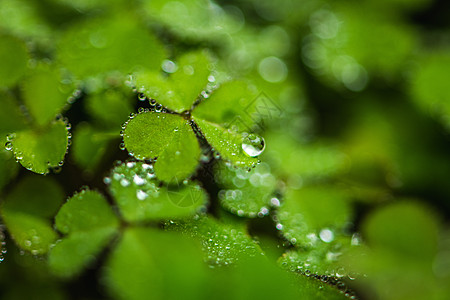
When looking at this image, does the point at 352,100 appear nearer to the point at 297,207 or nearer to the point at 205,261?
the point at 297,207

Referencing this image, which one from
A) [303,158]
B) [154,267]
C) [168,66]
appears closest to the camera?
[154,267]

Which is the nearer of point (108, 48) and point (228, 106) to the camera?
point (228, 106)

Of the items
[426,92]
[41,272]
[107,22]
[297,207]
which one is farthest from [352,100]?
[41,272]

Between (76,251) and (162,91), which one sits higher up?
(162,91)

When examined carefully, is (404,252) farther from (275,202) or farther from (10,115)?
(10,115)

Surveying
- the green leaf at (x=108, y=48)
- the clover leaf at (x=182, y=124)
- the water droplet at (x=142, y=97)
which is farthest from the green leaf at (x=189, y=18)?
the water droplet at (x=142, y=97)

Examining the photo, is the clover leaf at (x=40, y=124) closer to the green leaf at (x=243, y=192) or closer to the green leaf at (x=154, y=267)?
the green leaf at (x=154, y=267)

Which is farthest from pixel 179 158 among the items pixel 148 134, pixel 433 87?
pixel 433 87

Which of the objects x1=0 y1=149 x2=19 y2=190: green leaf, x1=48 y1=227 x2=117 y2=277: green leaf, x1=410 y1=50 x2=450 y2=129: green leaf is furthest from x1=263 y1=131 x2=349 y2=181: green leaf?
x1=0 y1=149 x2=19 y2=190: green leaf
